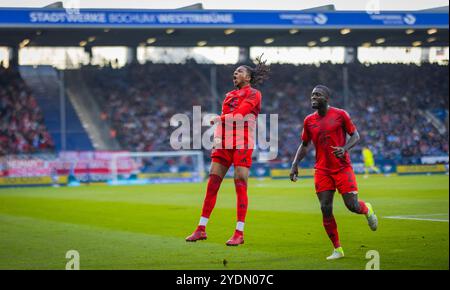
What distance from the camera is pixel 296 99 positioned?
190ft

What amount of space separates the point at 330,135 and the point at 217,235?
4.16 m

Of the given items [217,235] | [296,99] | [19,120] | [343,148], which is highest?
[296,99]

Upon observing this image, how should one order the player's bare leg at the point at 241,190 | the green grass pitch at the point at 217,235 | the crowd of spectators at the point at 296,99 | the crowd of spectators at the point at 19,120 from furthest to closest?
the crowd of spectators at the point at 296,99 < the crowd of spectators at the point at 19,120 < the player's bare leg at the point at 241,190 < the green grass pitch at the point at 217,235

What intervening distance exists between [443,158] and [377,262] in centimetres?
4420

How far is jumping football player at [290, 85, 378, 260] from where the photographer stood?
37.2 feet

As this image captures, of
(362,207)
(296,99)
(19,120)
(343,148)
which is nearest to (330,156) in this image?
(343,148)

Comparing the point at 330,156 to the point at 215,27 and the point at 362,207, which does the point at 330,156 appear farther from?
the point at 215,27

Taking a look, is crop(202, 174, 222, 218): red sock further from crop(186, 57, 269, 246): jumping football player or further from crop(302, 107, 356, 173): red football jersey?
crop(302, 107, 356, 173): red football jersey

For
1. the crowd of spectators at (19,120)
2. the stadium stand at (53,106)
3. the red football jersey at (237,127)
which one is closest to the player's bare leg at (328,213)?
the red football jersey at (237,127)

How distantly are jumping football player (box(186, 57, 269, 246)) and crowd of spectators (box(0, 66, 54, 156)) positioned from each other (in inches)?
1394

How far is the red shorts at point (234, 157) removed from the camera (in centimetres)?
1230

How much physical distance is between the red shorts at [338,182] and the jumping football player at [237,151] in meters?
1.31

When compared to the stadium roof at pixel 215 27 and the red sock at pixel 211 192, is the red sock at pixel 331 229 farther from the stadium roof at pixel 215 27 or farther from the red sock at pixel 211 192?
the stadium roof at pixel 215 27

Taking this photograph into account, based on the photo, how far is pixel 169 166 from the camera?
159ft
